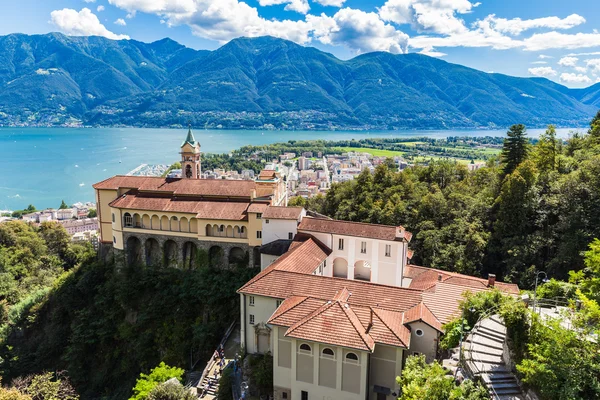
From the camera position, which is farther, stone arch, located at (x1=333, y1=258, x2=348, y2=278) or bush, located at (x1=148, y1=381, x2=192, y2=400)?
stone arch, located at (x1=333, y1=258, x2=348, y2=278)

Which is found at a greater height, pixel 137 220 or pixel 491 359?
pixel 137 220

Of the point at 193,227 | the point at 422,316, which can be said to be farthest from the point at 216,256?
the point at 422,316

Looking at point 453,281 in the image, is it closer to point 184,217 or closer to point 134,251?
point 184,217

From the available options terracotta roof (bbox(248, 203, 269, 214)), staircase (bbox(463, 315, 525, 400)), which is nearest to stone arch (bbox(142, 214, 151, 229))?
terracotta roof (bbox(248, 203, 269, 214))

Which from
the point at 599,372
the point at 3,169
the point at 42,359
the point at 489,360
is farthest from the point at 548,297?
the point at 3,169

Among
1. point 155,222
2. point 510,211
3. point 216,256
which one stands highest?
point 510,211

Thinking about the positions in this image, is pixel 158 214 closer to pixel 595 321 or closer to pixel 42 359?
pixel 42 359

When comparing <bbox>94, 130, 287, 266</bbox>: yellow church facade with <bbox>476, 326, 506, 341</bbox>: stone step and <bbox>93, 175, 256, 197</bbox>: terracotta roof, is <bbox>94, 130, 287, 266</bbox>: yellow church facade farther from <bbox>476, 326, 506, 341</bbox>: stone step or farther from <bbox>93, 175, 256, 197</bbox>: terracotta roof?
<bbox>476, 326, 506, 341</bbox>: stone step

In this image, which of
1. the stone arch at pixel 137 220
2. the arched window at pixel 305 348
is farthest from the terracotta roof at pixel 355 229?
the stone arch at pixel 137 220
